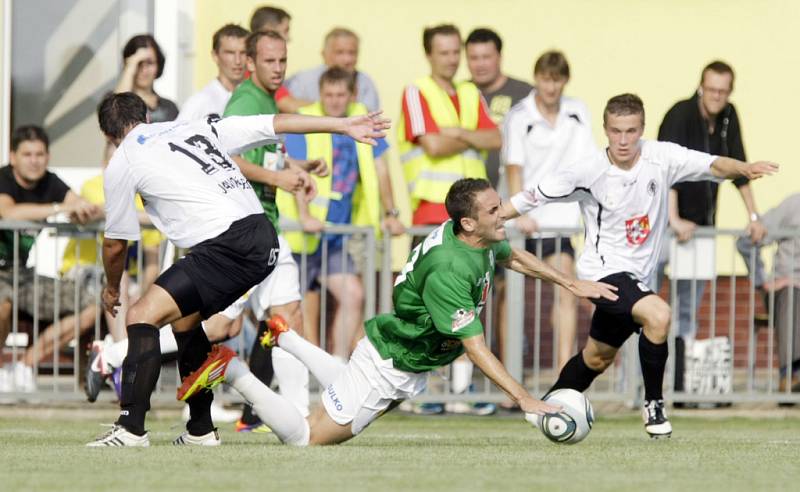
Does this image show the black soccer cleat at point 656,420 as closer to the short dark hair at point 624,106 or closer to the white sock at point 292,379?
the short dark hair at point 624,106

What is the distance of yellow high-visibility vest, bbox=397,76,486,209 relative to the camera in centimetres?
1299

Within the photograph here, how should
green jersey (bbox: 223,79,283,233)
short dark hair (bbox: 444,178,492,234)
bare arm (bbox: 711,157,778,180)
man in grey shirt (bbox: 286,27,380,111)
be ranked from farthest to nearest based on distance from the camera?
man in grey shirt (bbox: 286,27,380,111), green jersey (bbox: 223,79,283,233), bare arm (bbox: 711,157,778,180), short dark hair (bbox: 444,178,492,234)

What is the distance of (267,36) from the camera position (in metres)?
10.6

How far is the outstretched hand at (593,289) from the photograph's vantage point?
960 centimetres

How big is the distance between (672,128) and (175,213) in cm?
508

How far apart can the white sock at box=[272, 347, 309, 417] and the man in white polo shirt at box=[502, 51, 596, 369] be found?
2.54 meters

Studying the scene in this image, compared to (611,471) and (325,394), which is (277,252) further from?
(611,471)

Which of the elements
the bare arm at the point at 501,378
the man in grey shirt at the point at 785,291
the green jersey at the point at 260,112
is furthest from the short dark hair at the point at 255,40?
the man in grey shirt at the point at 785,291

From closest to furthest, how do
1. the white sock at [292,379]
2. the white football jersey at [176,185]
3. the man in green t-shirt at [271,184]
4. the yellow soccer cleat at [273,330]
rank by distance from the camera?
the white football jersey at [176,185]
the yellow soccer cleat at [273,330]
the man in green t-shirt at [271,184]
the white sock at [292,379]

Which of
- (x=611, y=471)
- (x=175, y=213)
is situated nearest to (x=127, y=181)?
(x=175, y=213)

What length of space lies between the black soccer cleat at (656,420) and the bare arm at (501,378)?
138cm

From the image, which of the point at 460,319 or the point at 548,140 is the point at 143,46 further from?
the point at 460,319

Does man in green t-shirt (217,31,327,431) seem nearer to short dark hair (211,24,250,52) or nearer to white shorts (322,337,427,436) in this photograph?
white shorts (322,337,427,436)

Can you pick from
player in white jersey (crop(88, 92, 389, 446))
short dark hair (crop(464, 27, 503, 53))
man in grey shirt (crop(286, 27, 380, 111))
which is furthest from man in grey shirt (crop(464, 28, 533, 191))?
player in white jersey (crop(88, 92, 389, 446))
